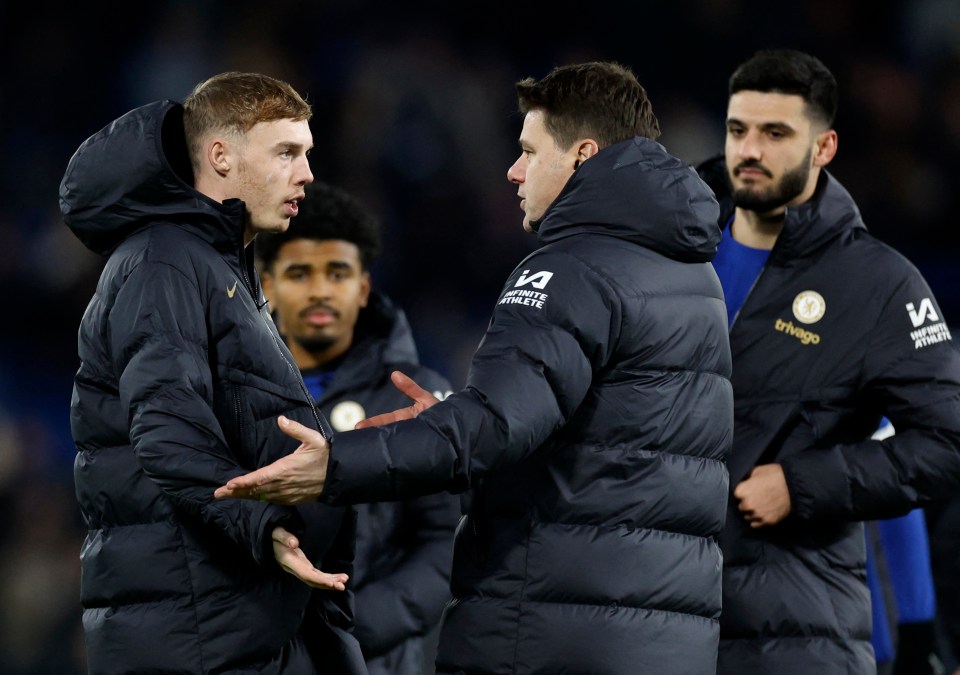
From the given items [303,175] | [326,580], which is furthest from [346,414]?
[326,580]

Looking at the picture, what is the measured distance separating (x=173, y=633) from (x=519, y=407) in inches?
36.2

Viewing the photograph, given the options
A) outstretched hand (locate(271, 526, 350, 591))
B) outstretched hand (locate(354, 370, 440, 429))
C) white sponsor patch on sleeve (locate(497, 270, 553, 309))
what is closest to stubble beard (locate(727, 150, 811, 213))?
white sponsor patch on sleeve (locate(497, 270, 553, 309))

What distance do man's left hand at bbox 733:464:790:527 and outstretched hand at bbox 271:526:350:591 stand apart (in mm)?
1289

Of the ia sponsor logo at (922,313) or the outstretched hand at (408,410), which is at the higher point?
the ia sponsor logo at (922,313)

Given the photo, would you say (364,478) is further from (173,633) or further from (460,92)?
(460,92)

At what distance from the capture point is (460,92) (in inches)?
388

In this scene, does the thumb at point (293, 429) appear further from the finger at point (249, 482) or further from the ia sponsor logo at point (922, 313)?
the ia sponsor logo at point (922, 313)

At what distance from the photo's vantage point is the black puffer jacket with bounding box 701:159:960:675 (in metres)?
3.84

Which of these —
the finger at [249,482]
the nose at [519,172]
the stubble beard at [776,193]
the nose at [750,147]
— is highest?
the nose at [750,147]

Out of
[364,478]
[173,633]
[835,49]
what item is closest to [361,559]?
[173,633]

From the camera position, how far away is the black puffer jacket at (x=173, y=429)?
3.03m

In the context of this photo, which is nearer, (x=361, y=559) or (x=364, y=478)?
(x=364, y=478)

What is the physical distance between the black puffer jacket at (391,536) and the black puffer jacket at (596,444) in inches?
50.2

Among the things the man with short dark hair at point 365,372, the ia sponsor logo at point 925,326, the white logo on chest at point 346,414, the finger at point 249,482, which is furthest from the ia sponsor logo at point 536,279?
the white logo on chest at point 346,414
